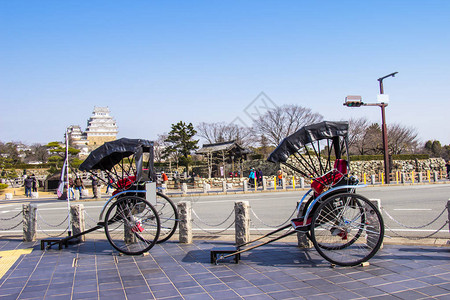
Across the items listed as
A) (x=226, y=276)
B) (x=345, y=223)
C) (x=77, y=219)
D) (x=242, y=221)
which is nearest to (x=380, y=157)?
(x=242, y=221)

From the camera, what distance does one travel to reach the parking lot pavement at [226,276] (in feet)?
14.3

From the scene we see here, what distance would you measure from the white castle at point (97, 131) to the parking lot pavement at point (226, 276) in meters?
83.6

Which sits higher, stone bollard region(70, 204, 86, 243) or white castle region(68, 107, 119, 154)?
white castle region(68, 107, 119, 154)

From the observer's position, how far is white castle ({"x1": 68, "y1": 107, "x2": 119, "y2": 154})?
283 ft

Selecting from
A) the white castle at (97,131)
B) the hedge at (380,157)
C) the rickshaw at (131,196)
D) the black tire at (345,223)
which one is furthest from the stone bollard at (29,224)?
the white castle at (97,131)

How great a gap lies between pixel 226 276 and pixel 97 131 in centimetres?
8787

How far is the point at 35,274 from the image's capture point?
561cm

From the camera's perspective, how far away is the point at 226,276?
5.09m

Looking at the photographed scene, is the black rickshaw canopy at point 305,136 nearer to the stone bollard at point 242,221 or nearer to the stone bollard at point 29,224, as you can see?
the stone bollard at point 242,221

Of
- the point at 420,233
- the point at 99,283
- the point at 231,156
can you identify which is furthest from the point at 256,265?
the point at 231,156

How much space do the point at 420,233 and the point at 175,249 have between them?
5.59 meters

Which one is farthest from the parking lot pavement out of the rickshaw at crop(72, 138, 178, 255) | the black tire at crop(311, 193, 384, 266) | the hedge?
the hedge

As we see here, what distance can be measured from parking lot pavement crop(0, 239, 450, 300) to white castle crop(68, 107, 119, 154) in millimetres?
83593

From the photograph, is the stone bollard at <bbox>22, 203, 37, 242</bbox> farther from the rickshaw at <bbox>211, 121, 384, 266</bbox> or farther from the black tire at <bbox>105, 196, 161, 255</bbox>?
the rickshaw at <bbox>211, 121, 384, 266</bbox>
